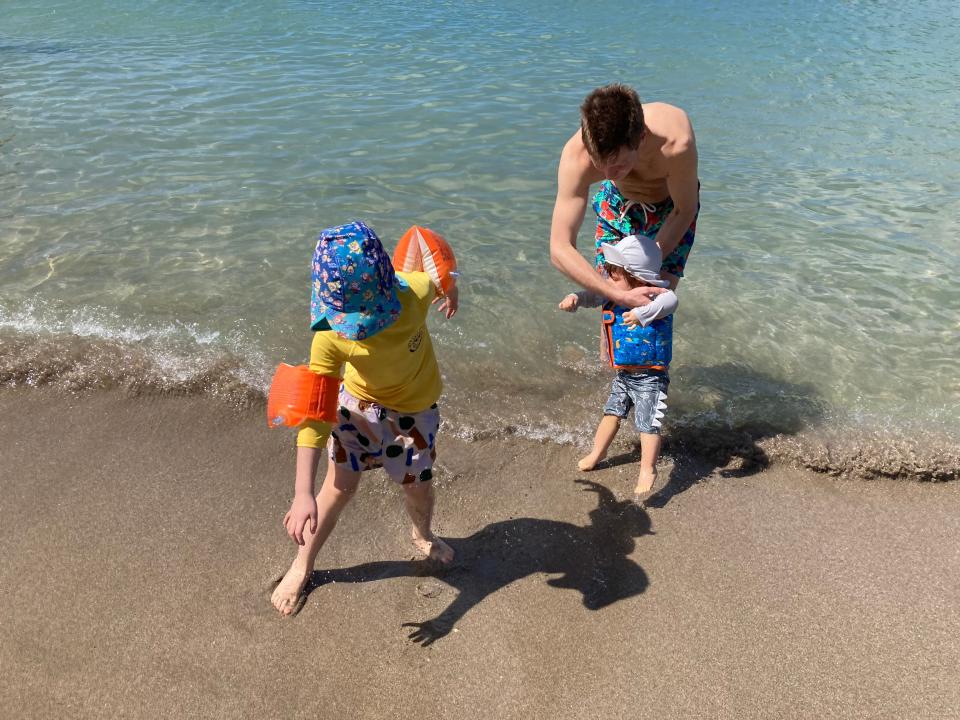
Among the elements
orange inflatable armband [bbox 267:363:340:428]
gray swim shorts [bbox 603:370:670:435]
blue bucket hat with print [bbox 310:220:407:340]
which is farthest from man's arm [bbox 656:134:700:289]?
orange inflatable armband [bbox 267:363:340:428]

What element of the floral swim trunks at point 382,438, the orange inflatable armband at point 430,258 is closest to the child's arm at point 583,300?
the orange inflatable armband at point 430,258

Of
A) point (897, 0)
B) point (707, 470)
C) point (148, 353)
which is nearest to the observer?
point (707, 470)

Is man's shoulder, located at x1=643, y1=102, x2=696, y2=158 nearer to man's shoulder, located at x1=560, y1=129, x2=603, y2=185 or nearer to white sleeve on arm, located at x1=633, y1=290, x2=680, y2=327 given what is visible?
man's shoulder, located at x1=560, y1=129, x2=603, y2=185

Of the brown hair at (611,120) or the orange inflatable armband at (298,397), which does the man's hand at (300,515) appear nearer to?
the orange inflatable armband at (298,397)

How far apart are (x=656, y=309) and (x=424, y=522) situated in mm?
1499

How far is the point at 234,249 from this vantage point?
260 inches

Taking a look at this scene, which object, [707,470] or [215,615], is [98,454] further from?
[707,470]

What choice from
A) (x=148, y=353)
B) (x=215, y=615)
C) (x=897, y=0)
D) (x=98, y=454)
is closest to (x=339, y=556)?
(x=215, y=615)

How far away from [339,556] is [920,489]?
3020mm

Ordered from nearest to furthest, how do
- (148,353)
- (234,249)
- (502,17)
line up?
1. (148,353)
2. (234,249)
3. (502,17)

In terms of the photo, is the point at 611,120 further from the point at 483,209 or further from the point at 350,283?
the point at 483,209

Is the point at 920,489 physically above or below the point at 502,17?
below

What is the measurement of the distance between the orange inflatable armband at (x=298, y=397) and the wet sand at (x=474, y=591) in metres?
1.09

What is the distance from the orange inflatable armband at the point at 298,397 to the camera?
246 cm
